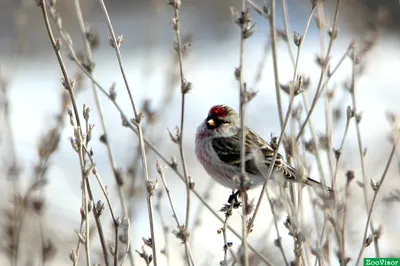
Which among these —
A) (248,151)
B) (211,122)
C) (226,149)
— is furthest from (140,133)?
(211,122)

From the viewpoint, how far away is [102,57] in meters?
12.3

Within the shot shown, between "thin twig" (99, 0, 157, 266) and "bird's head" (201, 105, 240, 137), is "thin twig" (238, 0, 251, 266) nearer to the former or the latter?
"thin twig" (99, 0, 157, 266)

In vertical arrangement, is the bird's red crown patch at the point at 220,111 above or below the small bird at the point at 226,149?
above

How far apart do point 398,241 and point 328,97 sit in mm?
2148

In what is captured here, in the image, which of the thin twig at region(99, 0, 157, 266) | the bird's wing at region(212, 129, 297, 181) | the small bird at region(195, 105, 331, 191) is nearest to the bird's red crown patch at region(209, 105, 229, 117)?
the small bird at region(195, 105, 331, 191)

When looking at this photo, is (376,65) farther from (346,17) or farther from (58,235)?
(58,235)

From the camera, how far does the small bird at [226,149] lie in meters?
4.94

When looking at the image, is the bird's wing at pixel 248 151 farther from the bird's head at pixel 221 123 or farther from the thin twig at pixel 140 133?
the thin twig at pixel 140 133

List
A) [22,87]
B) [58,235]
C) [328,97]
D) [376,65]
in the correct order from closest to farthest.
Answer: [328,97] < [58,235] < [376,65] < [22,87]

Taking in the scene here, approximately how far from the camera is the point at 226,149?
5207 mm

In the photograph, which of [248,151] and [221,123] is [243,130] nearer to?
[248,151]

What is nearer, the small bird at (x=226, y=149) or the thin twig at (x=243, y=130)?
the thin twig at (x=243, y=130)

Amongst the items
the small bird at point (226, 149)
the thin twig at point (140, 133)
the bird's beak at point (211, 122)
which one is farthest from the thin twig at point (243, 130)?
the bird's beak at point (211, 122)

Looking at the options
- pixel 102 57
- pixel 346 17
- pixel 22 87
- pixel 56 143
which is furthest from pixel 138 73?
pixel 56 143
